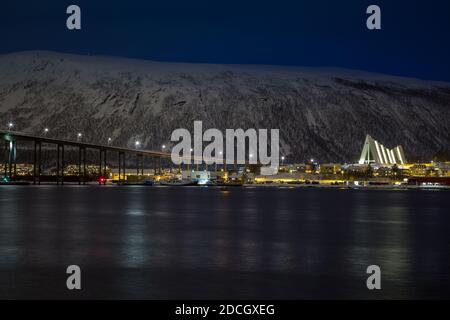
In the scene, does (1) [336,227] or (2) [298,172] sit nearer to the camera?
(1) [336,227]

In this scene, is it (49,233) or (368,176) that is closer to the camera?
(49,233)

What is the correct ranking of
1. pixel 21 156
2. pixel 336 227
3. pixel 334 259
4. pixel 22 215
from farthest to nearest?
pixel 21 156 < pixel 22 215 < pixel 336 227 < pixel 334 259

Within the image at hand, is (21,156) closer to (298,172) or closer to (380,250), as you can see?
(298,172)

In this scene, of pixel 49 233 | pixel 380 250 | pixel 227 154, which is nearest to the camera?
pixel 380 250

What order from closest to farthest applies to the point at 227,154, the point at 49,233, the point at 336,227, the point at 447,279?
the point at 447,279, the point at 49,233, the point at 336,227, the point at 227,154

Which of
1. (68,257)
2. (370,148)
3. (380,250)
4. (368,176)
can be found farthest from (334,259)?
(370,148)
